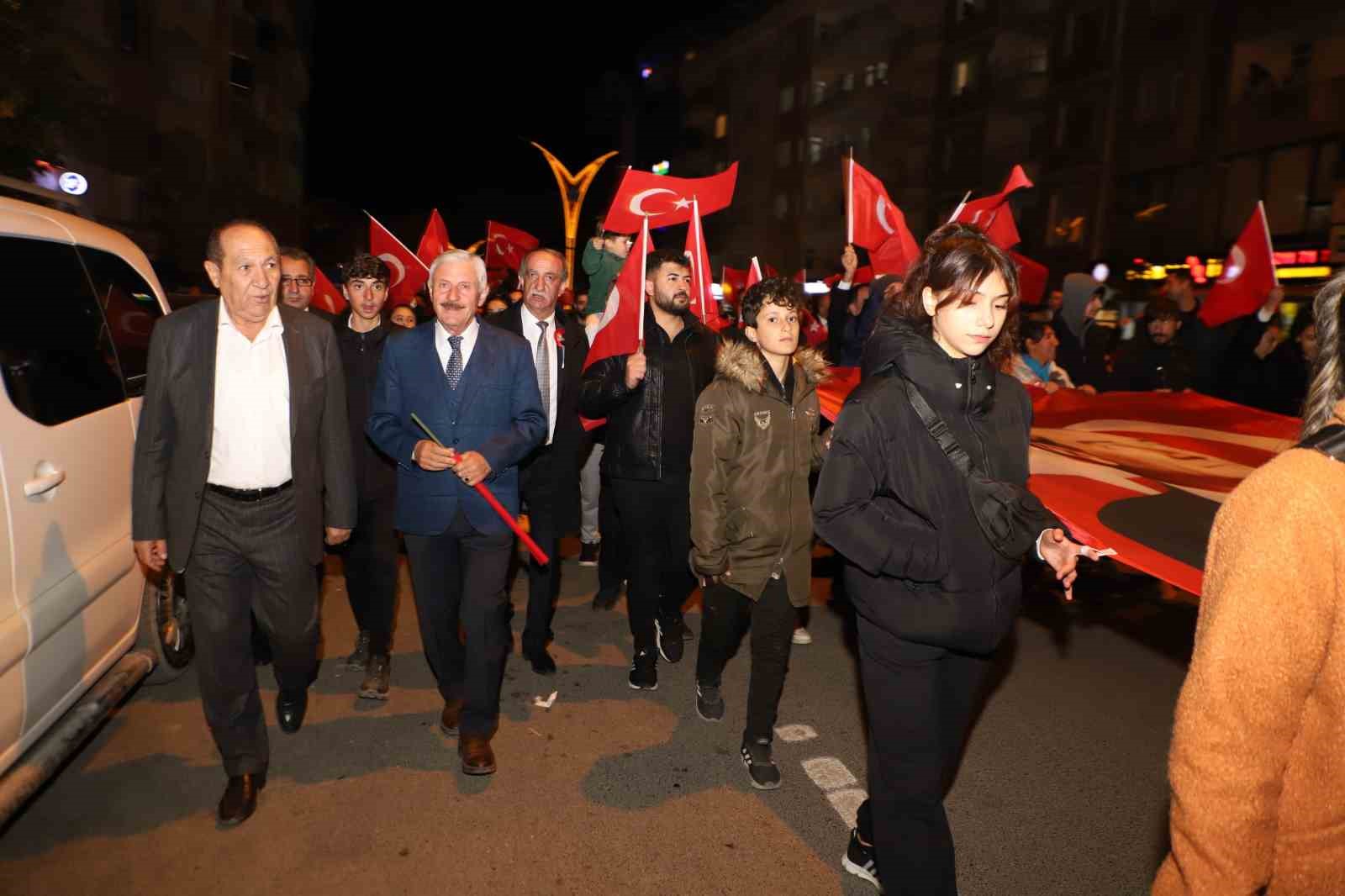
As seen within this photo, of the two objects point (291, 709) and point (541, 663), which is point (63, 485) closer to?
point (291, 709)

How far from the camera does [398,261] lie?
23.7 ft

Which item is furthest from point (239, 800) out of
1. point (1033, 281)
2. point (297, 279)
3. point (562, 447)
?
point (1033, 281)

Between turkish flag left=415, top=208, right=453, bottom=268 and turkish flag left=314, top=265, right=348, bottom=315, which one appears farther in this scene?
turkish flag left=415, top=208, right=453, bottom=268

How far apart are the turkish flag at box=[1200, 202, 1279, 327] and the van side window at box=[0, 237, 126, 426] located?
28.1ft

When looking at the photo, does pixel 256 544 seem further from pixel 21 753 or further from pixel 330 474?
pixel 21 753

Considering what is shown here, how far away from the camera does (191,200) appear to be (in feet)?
121

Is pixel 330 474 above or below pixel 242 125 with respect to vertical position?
below

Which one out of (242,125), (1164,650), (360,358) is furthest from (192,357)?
(242,125)

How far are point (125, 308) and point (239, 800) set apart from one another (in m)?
2.31

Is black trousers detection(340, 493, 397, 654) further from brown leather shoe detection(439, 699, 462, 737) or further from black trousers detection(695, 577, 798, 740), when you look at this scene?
black trousers detection(695, 577, 798, 740)

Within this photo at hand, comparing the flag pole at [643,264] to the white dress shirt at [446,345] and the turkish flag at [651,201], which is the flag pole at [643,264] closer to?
the turkish flag at [651,201]

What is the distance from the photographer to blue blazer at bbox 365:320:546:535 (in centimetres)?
389

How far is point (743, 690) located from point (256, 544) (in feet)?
8.85

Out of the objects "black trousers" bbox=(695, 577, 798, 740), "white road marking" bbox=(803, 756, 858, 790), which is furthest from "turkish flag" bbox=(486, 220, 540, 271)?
"white road marking" bbox=(803, 756, 858, 790)
